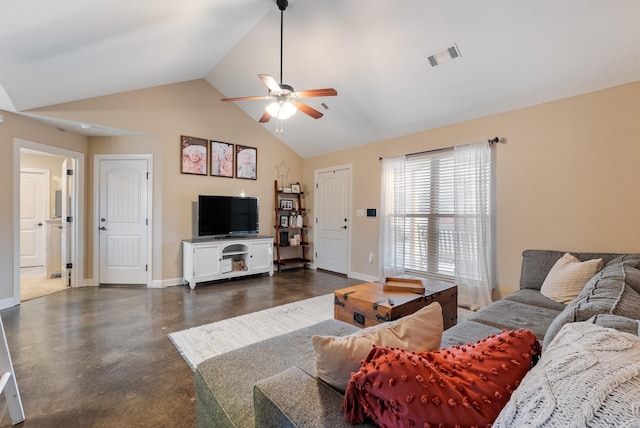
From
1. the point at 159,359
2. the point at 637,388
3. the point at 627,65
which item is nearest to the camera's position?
the point at 637,388

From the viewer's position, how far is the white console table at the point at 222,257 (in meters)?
4.47

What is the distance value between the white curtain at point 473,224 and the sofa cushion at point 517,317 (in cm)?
120

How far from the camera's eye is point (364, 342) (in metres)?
0.92

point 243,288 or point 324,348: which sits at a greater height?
point 324,348

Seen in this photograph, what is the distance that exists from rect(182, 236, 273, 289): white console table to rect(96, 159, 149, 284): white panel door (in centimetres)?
70

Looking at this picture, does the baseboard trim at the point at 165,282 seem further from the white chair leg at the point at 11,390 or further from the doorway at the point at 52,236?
the white chair leg at the point at 11,390

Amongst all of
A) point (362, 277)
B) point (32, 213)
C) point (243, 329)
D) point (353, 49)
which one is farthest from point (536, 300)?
point (32, 213)

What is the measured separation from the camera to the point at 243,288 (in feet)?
14.7

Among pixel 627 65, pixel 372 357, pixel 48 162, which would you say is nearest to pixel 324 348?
pixel 372 357

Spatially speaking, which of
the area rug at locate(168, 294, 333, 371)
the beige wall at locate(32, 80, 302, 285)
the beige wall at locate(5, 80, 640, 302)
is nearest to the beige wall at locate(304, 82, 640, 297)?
the beige wall at locate(5, 80, 640, 302)

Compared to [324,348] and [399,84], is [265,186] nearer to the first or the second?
[399,84]

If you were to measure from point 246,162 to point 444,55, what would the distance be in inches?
148

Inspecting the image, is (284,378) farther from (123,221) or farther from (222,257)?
(123,221)

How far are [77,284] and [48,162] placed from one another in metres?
3.35
